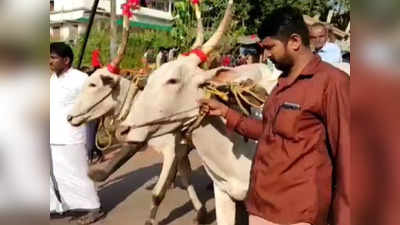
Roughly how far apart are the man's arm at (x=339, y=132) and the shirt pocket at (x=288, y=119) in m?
0.11

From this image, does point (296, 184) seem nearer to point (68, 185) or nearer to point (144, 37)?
point (68, 185)

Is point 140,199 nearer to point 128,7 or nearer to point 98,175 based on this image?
point 98,175

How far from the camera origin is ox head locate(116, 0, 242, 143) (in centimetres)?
336

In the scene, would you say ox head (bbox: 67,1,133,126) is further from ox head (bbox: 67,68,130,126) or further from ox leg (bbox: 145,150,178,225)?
ox leg (bbox: 145,150,178,225)

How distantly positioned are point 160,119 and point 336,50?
2108 millimetres

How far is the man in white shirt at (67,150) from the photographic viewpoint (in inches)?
183

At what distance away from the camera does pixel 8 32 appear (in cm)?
101

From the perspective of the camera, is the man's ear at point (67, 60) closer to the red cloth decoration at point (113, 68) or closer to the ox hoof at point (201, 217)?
the red cloth decoration at point (113, 68)

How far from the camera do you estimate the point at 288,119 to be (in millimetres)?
2270

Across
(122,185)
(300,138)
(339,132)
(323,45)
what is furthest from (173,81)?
(122,185)

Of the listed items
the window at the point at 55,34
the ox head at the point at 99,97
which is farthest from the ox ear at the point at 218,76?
the ox head at the point at 99,97

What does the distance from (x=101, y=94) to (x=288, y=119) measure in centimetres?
275

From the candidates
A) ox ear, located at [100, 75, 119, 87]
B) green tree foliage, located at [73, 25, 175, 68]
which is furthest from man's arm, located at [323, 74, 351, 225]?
green tree foliage, located at [73, 25, 175, 68]

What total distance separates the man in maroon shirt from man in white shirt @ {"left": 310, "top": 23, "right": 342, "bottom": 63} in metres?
1.92
